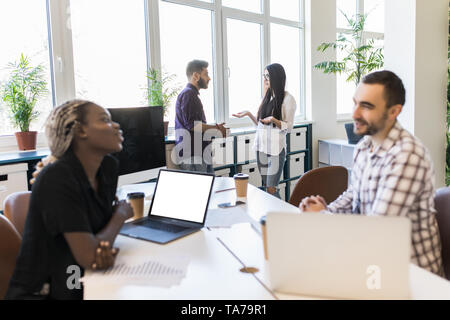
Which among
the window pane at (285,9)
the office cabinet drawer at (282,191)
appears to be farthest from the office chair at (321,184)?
the window pane at (285,9)

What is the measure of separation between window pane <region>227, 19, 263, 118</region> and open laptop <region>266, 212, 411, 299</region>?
405 cm

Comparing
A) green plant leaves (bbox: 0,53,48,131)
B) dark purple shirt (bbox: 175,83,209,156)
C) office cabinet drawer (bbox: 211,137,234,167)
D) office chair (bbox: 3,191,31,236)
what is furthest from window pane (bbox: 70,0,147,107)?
office chair (bbox: 3,191,31,236)

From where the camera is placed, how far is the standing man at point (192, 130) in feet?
11.6

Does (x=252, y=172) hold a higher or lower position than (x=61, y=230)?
lower

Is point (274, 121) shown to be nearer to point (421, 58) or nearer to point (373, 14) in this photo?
point (421, 58)

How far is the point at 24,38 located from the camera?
3240 millimetres

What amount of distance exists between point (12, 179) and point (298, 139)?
353cm

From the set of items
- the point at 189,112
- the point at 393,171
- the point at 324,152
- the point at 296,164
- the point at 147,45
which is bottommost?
the point at 296,164

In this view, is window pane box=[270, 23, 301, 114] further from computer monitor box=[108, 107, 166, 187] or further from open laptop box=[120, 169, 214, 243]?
open laptop box=[120, 169, 214, 243]

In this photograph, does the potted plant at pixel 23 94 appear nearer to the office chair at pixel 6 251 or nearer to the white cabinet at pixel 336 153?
the office chair at pixel 6 251

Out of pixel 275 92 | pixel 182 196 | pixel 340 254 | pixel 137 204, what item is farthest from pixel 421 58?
pixel 340 254

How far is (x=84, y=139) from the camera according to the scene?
4.91ft
